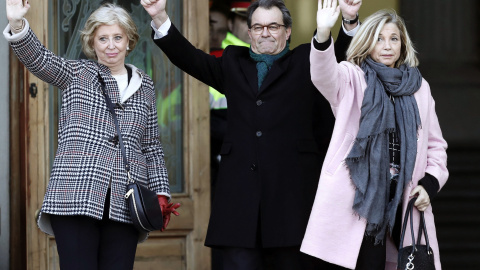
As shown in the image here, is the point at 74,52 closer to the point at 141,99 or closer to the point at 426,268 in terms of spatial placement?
the point at 141,99

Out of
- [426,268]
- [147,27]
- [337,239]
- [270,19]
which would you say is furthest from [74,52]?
[426,268]

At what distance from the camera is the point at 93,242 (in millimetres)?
4938

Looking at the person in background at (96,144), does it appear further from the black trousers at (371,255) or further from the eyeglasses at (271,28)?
the black trousers at (371,255)

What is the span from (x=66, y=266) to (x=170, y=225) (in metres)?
1.64

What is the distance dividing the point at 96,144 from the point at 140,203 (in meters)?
0.35

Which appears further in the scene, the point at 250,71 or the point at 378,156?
the point at 250,71

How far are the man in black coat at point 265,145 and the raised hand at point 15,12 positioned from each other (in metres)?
0.68

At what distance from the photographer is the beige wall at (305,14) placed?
23.5 ft

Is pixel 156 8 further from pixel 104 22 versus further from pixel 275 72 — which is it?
pixel 275 72

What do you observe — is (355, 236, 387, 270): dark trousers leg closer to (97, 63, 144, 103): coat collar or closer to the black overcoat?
the black overcoat

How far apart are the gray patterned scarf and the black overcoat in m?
0.37

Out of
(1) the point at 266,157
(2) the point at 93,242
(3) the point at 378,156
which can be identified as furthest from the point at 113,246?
(3) the point at 378,156

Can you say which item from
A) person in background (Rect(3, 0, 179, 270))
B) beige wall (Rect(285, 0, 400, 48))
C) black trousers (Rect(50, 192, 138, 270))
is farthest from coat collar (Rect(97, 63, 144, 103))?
beige wall (Rect(285, 0, 400, 48))

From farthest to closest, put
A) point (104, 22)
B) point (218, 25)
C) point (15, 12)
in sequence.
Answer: point (218, 25), point (104, 22), point (15, 12)
